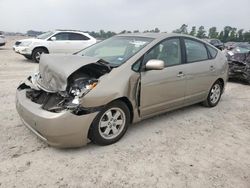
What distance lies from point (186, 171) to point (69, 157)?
146 cm

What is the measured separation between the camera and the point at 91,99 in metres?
3.58

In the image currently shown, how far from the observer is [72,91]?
145 inches

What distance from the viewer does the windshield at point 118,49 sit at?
4.41 metres

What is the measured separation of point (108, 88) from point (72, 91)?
0.47 metres

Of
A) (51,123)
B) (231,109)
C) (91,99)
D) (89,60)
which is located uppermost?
(89,60)

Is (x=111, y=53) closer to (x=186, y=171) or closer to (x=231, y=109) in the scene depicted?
(x=186, y=171)

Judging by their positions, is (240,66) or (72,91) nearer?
(72,91)

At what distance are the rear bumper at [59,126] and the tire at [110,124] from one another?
0.12 metres

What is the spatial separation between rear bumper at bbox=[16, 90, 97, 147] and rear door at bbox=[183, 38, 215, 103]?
229 centimetres

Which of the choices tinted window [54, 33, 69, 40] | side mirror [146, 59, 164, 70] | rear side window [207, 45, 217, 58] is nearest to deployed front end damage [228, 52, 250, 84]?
rear side window [207, 45, 217, 58]

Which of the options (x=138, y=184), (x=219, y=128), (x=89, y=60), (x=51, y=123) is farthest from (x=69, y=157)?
(x=219, y=128)

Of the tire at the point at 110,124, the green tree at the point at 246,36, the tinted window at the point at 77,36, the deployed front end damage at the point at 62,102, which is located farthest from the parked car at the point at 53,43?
the green tree at the point at 246,36

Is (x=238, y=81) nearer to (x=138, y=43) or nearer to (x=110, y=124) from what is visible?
(x=138, y=43)

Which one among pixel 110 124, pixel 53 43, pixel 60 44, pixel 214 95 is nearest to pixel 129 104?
pixel 110 124
